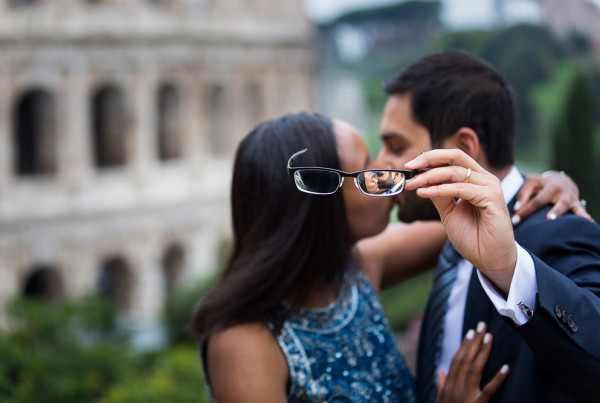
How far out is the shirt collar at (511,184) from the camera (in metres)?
2.47

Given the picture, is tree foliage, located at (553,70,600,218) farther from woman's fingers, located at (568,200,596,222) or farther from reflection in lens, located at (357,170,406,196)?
reflection in lens, located at (357,170,406,196)

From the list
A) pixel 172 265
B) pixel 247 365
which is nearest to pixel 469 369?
pixel 247 365

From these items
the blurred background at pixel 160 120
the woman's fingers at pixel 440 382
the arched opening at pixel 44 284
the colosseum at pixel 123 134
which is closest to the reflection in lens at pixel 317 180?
the woman's fingers at pixel 440 382

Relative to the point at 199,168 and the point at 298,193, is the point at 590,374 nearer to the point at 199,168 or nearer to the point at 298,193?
the point at 298,193

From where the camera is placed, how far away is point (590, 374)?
5.71 ft

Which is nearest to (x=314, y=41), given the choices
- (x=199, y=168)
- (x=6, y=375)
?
(x=199, y=168)

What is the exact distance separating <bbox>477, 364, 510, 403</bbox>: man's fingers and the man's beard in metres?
0.57

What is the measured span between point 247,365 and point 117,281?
1721 cm

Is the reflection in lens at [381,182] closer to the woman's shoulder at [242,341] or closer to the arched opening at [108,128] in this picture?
the woman's shoulder at [242,341]

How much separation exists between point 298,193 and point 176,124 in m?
17.6

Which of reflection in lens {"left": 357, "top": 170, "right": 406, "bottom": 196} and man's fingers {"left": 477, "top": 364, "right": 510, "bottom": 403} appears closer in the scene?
reflection in lens {"left": 357, "top": 170, "right": 406, "bottom": 196}

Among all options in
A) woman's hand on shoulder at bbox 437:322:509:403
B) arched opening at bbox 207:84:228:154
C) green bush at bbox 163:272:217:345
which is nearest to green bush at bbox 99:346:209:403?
woman's hand on shoulder at bbox 437:322:509:403

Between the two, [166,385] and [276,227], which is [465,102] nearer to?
[276,227]

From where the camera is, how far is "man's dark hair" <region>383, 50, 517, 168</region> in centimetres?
248
